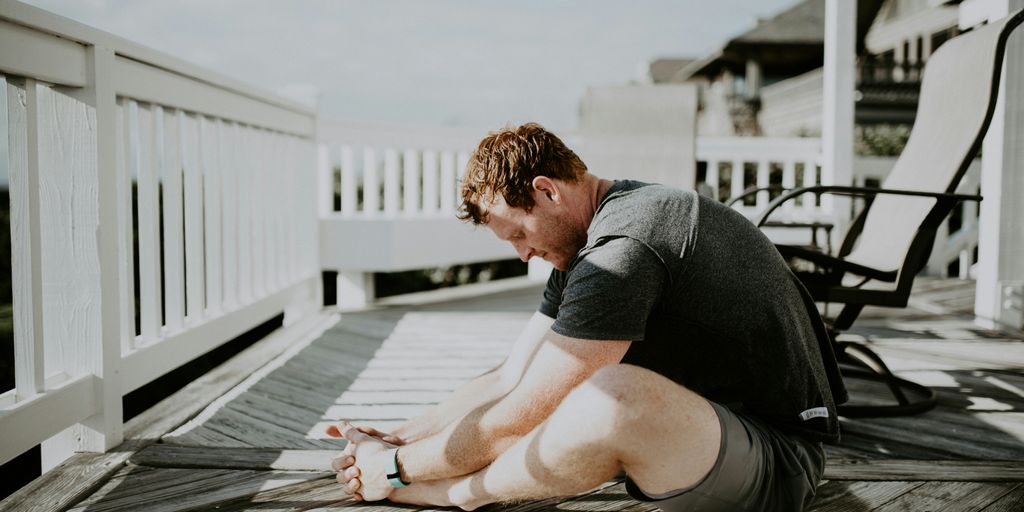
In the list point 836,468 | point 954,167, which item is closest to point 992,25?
point 954,167

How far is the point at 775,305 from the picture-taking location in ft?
4.55

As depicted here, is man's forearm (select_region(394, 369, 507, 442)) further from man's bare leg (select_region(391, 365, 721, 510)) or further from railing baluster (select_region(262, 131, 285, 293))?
railing baluster (select_region(262, 131, 285, 293))

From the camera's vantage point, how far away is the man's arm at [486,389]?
1796 millimetres

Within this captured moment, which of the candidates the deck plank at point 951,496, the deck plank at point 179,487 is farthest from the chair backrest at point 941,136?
the deck plank at point 179,487

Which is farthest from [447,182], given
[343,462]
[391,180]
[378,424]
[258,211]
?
[343,462]

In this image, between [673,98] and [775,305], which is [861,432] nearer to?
[775,305]

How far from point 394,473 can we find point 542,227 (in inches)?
22.9

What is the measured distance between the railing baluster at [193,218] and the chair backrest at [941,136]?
2304mm

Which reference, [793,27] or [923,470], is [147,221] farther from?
[793,27]

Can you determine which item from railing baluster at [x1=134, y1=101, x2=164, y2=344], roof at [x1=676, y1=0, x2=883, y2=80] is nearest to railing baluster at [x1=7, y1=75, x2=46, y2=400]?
railing baluster at [x1=134, y1=101, x2=164, y2=344]

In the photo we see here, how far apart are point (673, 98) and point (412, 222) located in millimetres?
1855

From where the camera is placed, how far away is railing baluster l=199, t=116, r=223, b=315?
301 centimetres

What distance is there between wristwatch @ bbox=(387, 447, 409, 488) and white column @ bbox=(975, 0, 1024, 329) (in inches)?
135

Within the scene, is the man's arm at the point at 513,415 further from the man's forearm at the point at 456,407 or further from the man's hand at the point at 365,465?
the man's forearm at the point at 456,407
